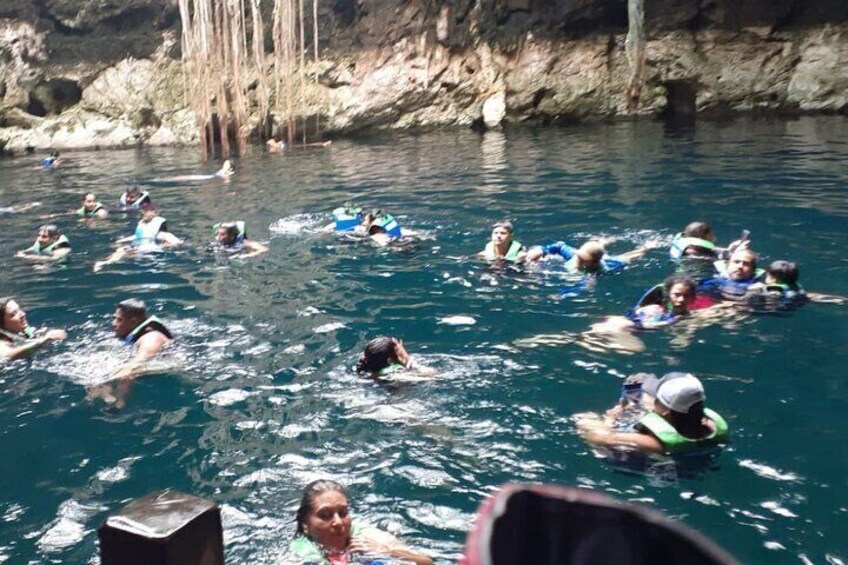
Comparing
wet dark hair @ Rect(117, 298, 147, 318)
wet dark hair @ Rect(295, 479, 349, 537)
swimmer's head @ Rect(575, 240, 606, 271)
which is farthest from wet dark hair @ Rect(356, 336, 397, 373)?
swimmer's head @ Rect(575, 240, 606, 271)

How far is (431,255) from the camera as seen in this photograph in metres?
11.4

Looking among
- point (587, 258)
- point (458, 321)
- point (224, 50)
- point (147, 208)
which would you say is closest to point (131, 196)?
point (147, 208)

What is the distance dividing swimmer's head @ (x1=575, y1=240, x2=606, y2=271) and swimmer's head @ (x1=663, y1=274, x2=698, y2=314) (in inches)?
72.0

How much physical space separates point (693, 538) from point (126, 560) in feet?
5.54

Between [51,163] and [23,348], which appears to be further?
[51,163]

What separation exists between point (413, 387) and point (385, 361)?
13.0 inches

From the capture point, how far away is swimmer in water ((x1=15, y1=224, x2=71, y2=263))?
1226cm

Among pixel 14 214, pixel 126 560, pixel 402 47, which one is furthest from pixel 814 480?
pixel 402 47

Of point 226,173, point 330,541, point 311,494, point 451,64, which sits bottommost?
point 330,541

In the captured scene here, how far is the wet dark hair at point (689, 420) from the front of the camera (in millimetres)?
5070

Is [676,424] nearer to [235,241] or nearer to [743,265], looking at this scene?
[743,265]

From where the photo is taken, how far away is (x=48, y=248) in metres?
12.3

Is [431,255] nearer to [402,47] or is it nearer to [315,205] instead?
[315,205]

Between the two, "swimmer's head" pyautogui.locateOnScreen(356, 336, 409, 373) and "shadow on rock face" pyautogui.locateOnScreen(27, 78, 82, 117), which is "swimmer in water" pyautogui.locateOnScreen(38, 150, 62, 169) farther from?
"swimmer's head" pyautogui.locateOnScreen(356, 336, 409, 373)
